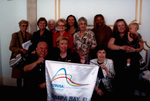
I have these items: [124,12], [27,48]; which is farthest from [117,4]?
[27,48]

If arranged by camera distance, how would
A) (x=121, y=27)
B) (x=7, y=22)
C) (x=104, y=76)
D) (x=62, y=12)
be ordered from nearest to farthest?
(x=104, y=76) → (x=121, y=27) → (x=62, y=12) → (x=7, y=22)

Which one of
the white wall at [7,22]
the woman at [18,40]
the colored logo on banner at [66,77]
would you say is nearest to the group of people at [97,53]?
the woman at [18,40]

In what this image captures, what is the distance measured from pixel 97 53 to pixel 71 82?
95cm

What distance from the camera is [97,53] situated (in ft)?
8.95

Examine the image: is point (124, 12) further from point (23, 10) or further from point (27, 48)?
point (23, 10)

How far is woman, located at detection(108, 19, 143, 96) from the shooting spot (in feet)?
8.89

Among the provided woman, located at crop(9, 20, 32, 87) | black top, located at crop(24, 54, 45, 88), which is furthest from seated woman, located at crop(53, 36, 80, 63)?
woman, located at crop(9, 20, 32, 87)

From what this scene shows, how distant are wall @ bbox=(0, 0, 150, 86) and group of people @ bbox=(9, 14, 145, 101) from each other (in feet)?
2.49

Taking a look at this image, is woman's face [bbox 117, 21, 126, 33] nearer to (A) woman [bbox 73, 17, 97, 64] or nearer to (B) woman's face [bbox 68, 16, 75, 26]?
(A) woman [bbox 73, 17, 97, 64]

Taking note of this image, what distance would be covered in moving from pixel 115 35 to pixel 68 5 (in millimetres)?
1971

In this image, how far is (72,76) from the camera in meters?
2.05

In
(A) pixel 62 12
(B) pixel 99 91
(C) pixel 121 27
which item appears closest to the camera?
(B) pixel 99 91

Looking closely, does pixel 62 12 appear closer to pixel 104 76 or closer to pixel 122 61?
pixel 122 61

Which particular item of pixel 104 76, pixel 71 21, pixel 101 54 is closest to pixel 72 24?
pixel 71 21
